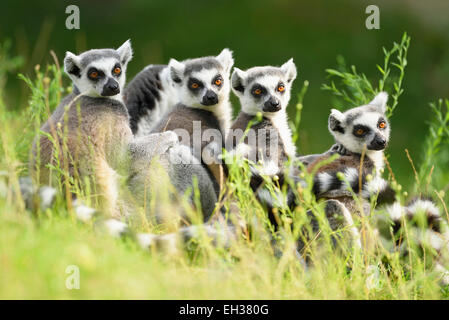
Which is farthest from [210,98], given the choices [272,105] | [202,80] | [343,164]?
[343,164]

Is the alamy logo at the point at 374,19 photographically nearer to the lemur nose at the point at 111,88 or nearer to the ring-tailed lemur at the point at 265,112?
the ring-tailed lemur at the point at 265,112

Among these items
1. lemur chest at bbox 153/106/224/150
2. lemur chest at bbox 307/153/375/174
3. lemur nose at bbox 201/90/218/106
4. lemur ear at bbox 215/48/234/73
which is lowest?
lemur chest at bbox 307/153/375/174

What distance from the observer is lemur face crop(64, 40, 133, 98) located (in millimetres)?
3750

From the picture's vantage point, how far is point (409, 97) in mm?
11703

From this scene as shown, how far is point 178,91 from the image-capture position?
4426 millimetres

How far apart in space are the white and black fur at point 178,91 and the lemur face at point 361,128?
840 millimetres

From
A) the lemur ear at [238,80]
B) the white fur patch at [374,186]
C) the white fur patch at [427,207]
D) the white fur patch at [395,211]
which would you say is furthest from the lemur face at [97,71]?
the white fur patch at [427,207]

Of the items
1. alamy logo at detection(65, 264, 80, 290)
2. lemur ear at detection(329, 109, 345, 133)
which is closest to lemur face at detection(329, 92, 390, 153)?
lemur ear at detection(329, 109, 345, 133)

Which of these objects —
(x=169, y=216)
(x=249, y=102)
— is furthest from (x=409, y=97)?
(x=169, y=216)

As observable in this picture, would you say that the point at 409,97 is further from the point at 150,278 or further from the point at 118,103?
the point at 150,278

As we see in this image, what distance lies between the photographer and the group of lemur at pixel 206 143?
3.50m

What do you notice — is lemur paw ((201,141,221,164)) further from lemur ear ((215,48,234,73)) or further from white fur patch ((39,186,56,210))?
white fur patch ((39,186,56,210))

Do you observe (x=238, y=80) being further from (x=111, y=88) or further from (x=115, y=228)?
(x=115, y=228)

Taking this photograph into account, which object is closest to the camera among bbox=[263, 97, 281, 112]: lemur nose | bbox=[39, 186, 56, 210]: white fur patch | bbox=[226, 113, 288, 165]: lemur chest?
bbox=[39, 186, 56, 210]: white fur patch
